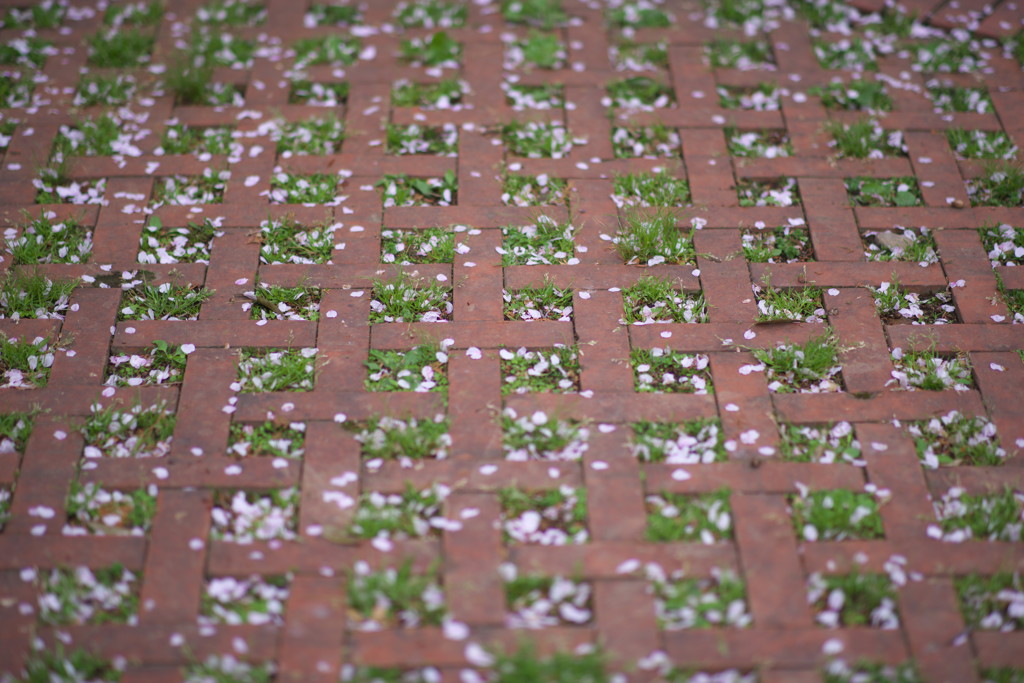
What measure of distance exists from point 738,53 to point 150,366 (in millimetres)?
2998

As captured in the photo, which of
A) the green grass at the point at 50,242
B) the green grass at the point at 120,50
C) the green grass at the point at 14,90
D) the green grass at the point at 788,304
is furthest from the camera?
the green grass at the point at 120,50

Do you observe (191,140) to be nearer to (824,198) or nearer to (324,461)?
(324,461)

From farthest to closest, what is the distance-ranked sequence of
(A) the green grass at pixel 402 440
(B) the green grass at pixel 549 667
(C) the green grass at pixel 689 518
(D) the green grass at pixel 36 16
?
(D) the green grass at pixel 36 16
(A) the green grass at pixel 402 440
(C) the green grass at pixel 689 518
(B) the green grass at pixel 549 667

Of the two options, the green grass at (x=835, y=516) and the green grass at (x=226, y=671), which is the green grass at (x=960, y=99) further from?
the green grass at (x=226, y=671)

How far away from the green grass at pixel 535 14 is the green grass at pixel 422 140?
3.14 ft

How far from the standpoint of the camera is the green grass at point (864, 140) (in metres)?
3.79

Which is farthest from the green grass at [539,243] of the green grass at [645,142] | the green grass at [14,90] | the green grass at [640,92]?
the green grass at [14,90]

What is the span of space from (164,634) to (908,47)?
13.4 ft

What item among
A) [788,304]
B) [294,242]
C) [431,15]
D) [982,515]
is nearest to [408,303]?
[294,242]

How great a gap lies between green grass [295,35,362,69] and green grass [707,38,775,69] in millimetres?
1700

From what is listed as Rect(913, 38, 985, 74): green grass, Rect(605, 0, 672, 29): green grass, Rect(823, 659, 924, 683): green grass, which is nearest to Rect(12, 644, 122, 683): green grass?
Rect(823, 659, 924, 683): green grass

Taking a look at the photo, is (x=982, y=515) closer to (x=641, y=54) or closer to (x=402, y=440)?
(x=402, y=440)

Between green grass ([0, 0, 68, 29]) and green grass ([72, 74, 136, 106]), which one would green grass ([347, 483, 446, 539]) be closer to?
green grass ([72, 74, 136, 106])

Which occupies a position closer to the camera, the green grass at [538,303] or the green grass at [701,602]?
the green grass at [701,602]
